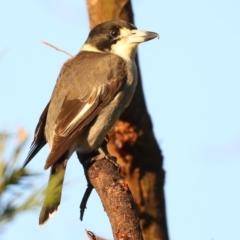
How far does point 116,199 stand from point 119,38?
2034mm

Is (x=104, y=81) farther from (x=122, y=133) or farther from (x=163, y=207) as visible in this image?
(x=163, y=207)

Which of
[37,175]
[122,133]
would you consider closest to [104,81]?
[122,133]

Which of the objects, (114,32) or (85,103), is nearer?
(85,103)

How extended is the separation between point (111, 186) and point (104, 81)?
1.28 meters

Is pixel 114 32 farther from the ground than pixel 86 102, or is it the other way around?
pixel 114 32

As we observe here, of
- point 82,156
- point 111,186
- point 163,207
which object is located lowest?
point 163,207

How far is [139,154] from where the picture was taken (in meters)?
5.50

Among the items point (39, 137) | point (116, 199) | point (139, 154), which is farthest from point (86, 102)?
point (116, 199)

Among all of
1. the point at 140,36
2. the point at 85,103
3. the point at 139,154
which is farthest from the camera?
the point at 139,154

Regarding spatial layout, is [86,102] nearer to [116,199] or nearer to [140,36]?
[140,36]

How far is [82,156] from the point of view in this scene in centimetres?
437

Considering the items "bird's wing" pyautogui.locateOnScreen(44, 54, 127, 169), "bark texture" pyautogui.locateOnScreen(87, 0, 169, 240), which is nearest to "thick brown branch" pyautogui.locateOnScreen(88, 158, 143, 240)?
"bird's wing" pyautogui.locateOnScreen(44, 54, 127, 169)

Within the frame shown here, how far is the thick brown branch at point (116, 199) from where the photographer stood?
283 centimetres

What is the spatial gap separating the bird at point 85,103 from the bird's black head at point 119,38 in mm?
10
